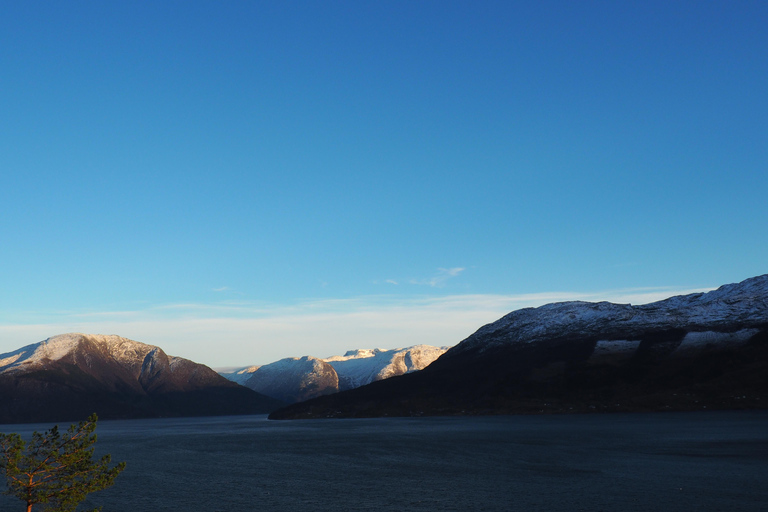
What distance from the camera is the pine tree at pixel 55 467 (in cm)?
2897

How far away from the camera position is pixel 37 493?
29969 mm

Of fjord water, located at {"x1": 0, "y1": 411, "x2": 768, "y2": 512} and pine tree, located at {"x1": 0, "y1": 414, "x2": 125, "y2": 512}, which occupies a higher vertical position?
pine tree, located at {"x1": 0, "y1": 414, "x2": 125, "y2": 512}

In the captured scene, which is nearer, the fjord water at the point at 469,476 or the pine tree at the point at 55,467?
the pine tree at the point at 55,467

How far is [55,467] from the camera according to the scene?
99.0ft

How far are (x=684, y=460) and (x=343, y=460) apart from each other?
175 ft

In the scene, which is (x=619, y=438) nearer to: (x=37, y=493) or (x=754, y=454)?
(x=754, y=454)

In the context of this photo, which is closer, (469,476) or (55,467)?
(55,467)

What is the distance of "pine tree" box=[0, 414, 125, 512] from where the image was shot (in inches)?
1141

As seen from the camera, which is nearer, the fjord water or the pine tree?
the pine tree

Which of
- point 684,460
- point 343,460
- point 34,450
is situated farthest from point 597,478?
point 34,450

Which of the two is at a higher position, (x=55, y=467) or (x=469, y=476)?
(x=55, y=467)

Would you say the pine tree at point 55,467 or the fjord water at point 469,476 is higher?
the pine tree at point 55,467

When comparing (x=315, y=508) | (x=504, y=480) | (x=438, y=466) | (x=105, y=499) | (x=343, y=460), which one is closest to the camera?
(x=315, y=508)

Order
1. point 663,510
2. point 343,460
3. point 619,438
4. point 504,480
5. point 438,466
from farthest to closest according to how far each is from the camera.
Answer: point 619,438 → point 343,460 → point 438,466 → point 504,480 → point 663,510
